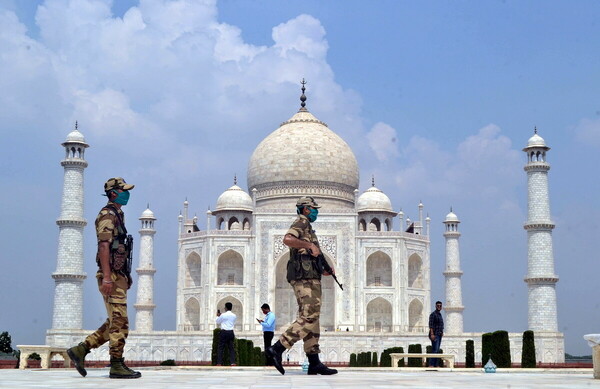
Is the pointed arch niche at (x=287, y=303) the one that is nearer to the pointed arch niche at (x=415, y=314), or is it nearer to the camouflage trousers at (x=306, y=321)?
the pointed arch niche at (x=415, y=314)

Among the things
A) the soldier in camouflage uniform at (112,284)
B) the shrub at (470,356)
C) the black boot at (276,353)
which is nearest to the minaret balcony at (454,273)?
the shrub at (470,356)

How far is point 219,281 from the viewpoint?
3488 centimetres

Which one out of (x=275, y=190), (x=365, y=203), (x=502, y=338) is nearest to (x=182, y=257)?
(x=275, y=190)

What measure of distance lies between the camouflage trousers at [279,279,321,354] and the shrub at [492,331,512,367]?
7519 millimetres

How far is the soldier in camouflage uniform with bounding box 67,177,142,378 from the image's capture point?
8805 millimetres

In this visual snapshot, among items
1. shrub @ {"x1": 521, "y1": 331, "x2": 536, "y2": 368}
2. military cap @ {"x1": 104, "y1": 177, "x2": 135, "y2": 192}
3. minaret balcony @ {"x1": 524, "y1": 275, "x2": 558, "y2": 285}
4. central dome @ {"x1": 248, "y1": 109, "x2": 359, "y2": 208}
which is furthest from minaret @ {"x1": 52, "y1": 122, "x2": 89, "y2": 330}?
military cap @ {"x1": 104, "y1": 177, "x2": 135, "y2": 192}

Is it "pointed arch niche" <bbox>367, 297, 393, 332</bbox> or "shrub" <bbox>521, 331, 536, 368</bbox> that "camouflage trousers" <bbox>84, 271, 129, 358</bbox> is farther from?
"pointed arch niche" <bbox>367, 297, 393, 332</bbox>

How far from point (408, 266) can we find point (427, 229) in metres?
1.94

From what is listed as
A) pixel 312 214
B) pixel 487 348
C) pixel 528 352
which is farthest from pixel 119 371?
pixel 528 352

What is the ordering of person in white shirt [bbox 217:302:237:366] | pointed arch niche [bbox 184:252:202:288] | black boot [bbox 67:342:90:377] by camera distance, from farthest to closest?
pointed arch niche [bbox 184:252:202:288] < person in white shirt [bbox 217:302:237:366] < black boot [bbox 67:342:90:377]

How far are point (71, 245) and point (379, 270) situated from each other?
40.6 ft

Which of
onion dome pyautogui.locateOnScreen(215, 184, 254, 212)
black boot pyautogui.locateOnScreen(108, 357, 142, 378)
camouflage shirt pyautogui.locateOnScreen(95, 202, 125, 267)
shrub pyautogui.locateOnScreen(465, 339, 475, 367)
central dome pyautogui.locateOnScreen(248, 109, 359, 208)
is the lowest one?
black boot pyautogui.locateOnScreen(108, 357, 142, 378)

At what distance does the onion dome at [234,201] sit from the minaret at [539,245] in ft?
38.3

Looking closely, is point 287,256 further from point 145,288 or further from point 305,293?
point 305,293
